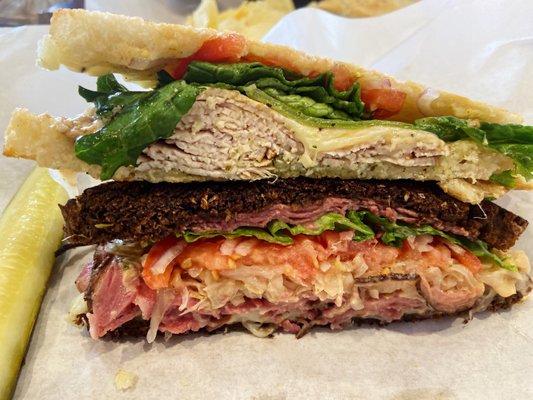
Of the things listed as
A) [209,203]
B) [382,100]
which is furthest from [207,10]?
[209,203]

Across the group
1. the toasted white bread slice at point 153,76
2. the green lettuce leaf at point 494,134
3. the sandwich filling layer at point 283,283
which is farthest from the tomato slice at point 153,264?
the green lettuce leaf at point 494,134

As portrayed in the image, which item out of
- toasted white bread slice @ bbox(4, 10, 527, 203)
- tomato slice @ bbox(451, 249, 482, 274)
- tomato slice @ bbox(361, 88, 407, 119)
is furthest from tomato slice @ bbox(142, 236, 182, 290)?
tomato slice @ bbox(451, 249, 482, 274)

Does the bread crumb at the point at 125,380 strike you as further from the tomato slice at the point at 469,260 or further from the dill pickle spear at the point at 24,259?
the tomato slice at the point at 469,260

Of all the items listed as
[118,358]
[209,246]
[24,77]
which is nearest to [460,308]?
[209,246]

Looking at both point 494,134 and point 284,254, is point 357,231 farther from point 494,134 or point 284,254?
point 494,134

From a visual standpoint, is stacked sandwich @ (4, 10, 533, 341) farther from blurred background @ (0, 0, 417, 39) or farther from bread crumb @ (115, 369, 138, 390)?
blurred background @ (0, 0, 417, 39)

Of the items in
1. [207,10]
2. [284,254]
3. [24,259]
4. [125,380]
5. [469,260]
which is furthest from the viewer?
[207,10]
